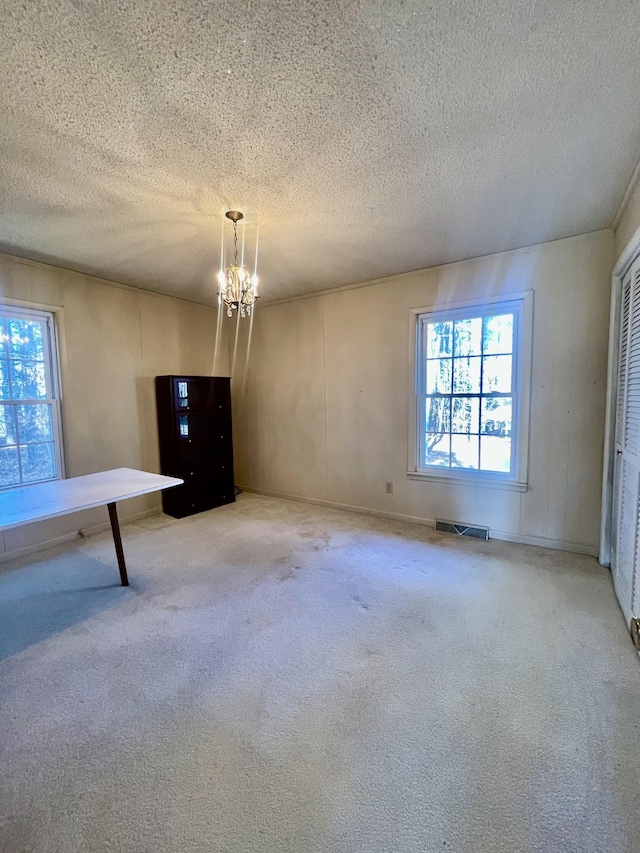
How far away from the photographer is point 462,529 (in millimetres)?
3305

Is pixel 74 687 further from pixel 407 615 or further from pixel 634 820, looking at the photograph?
pixel 634 820

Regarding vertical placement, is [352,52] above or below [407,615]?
above

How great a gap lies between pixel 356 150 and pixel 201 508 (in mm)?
3634

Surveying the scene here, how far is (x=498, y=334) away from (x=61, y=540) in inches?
169

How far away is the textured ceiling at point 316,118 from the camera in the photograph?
3.74 ft

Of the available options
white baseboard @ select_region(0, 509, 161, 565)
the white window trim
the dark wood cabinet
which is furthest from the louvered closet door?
white baseboard @ select_region(0, 509, 161, 565)

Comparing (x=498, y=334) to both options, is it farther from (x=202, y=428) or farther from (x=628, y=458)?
(x=202, y=428)

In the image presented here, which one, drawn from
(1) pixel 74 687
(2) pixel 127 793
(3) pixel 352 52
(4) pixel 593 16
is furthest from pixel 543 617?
(3) pixel 352 52

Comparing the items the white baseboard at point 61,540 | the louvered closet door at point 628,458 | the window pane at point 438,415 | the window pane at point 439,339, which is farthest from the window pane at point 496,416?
the white baseboard at point 61,540

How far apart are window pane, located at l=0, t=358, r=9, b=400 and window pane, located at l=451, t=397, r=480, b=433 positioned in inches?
153

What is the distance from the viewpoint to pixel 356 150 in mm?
1731

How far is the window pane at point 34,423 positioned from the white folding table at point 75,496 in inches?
34.9

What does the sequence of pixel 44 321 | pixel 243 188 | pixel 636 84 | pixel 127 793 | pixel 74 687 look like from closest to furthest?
pixel 127 793 < pixel 636 84 < pixel 74 687 < pixel 243 188 < pixel 44 321

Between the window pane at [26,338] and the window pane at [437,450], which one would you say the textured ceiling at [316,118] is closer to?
the window pane at [26,338]
